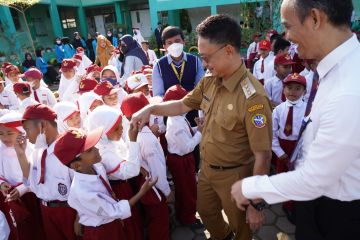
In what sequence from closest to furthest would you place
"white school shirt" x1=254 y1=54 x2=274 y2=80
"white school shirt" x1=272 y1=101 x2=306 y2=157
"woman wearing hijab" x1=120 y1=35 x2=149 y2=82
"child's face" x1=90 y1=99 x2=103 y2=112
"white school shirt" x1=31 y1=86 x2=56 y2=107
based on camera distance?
"white school shirt" x1=272 y1=101 x2=306 y2=157 < "child's face" x1=90 y1=99 x2=103 y2=112 < "white school shirt" x1=31 y1=86 x2=56 y2=107 < "white school shirt" x1=254 y1=54 x2=274 y2=80 < "woman wearing hijab" x1=120 y1=35 x2=149 y2=82

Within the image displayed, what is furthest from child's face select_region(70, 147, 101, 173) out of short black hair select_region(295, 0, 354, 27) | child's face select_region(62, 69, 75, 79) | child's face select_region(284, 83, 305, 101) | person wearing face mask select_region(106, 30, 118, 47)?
person wearing face mask select_region(106, 30, 118, 47)

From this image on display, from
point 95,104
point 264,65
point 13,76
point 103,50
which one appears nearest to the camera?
point 95,104

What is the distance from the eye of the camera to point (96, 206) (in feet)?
6.36

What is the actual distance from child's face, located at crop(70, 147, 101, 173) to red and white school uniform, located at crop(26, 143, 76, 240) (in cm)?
32

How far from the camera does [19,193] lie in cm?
250

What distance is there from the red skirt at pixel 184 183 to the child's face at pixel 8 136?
147 cm

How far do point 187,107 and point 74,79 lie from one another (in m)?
3.84

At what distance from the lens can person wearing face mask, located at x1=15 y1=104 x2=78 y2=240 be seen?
2211mm

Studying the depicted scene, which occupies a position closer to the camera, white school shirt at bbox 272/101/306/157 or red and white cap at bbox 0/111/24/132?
red and white cap at bbox 0/111/24/132

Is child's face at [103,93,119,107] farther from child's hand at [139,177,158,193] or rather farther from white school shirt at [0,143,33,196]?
child's hand at [139,177,158,193]

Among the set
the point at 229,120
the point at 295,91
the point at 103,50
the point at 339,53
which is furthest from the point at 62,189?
the point at 103,50

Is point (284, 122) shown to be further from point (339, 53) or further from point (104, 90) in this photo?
point (104, 90)

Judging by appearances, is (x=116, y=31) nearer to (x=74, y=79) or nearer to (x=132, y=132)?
(x=74, y=79)

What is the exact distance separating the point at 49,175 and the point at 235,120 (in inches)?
58.9
